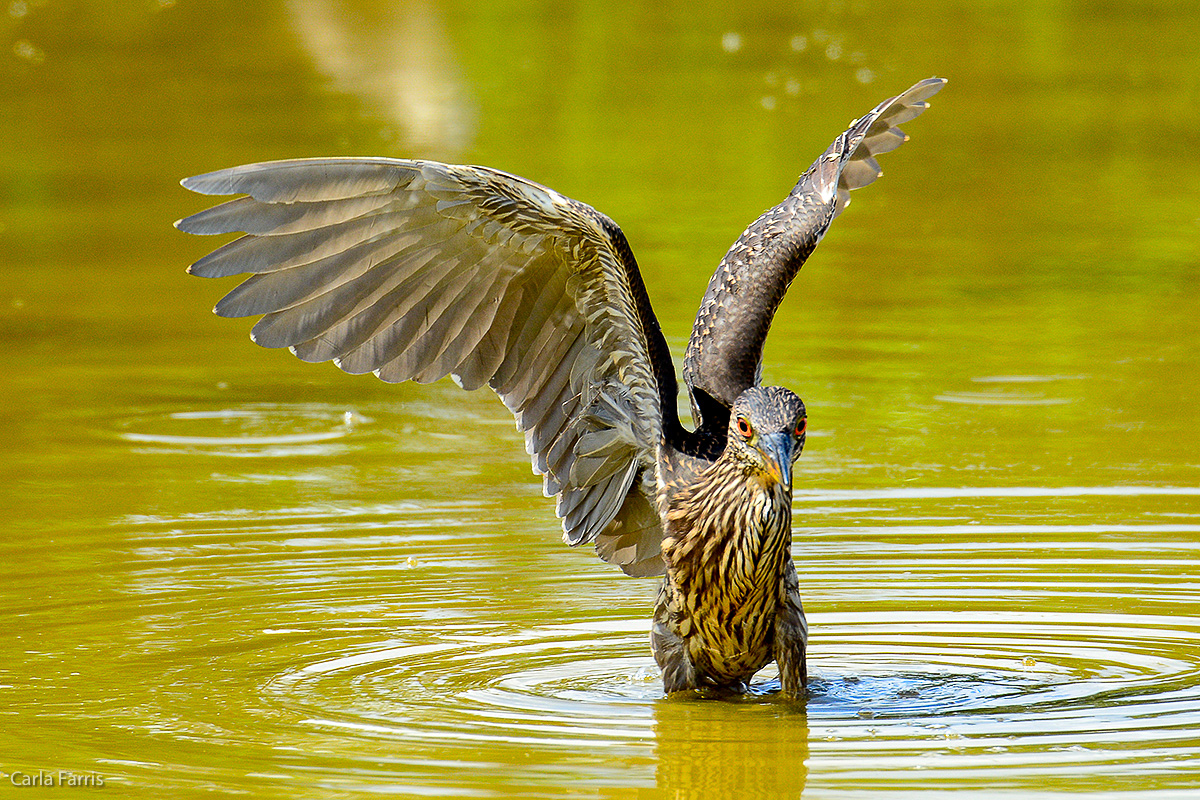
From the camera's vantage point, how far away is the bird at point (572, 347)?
5582mm

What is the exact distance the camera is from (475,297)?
6059 mm

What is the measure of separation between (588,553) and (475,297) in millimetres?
1498

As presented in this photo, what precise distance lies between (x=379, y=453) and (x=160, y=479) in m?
0.92

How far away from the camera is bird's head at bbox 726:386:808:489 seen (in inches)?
208

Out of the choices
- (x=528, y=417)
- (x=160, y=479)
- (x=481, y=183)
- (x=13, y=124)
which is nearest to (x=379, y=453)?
(x=160, y=479)

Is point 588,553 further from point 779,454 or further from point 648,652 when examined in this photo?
point 779,454

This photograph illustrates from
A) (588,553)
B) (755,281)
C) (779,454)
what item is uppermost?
(755,281)

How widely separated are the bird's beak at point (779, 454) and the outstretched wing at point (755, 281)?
787 mm

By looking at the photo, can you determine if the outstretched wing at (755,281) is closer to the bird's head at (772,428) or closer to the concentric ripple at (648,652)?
the bird's head at (772,428)

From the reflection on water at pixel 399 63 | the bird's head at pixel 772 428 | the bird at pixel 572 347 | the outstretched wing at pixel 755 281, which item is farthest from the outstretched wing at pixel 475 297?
the reflection on water at pixel 399 63

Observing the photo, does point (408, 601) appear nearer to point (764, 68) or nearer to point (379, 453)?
point (379, 453)

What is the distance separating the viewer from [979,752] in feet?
16.7

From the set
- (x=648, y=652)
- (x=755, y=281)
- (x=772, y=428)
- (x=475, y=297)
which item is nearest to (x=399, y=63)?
(x=755, y=281)

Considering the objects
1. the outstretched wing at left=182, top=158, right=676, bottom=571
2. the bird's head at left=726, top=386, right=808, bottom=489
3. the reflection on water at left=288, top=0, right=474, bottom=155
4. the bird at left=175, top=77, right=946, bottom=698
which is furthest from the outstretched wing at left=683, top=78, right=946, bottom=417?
the reflection on water at left=288, top=0, right=474, bottom=155
